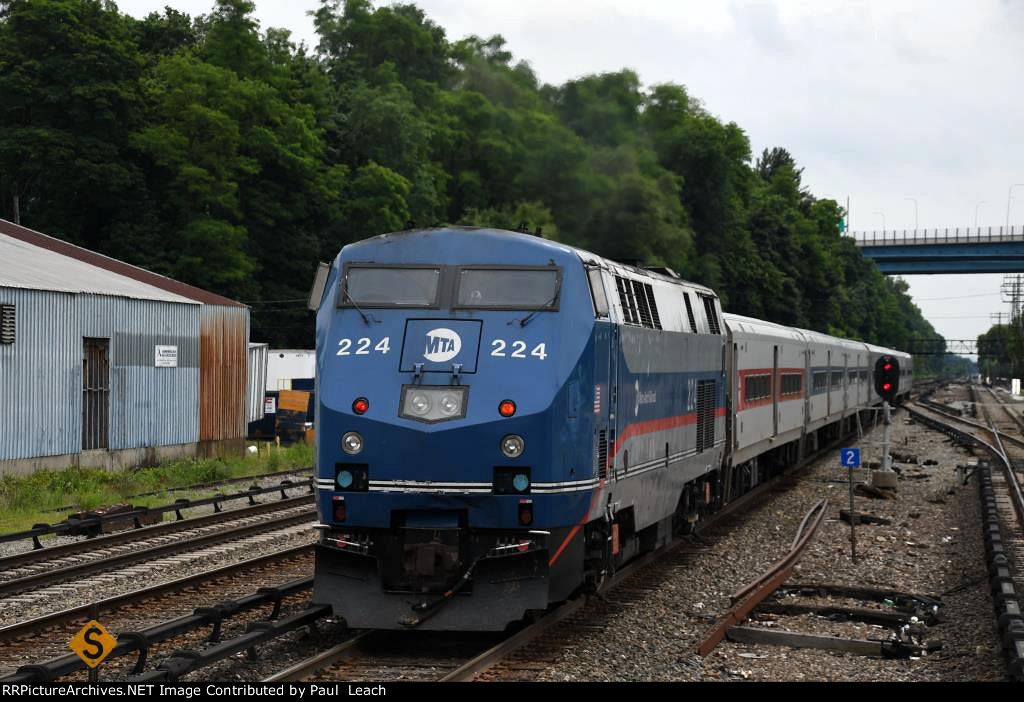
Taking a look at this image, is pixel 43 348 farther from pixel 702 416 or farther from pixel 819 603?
pixel 819 603

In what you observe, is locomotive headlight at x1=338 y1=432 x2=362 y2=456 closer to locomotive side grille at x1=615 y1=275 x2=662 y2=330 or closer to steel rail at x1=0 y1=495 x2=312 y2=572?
locomotive side grille at x1=615 y1=275 x2=662 y2=330

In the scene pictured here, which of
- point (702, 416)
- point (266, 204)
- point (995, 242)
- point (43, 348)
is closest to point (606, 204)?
point (266, 204)

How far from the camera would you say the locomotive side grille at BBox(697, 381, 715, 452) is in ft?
60.4

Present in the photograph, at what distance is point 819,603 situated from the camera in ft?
50.5

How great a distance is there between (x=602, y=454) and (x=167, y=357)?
2075 cm

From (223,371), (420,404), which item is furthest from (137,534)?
(223,371)

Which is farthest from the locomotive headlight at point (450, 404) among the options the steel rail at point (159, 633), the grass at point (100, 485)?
the grass at point (100, 485)

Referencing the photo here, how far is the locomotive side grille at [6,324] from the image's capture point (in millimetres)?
25812

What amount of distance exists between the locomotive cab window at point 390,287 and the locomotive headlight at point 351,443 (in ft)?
4.28

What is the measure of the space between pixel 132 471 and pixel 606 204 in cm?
2188

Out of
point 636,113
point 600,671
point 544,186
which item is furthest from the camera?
point 636,113

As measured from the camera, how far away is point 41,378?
27.0 meters

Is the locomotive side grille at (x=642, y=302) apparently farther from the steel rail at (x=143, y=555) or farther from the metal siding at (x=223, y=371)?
the metal siding at (x=223, y=371)

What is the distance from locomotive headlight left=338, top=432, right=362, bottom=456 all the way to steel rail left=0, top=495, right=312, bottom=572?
7.17m
